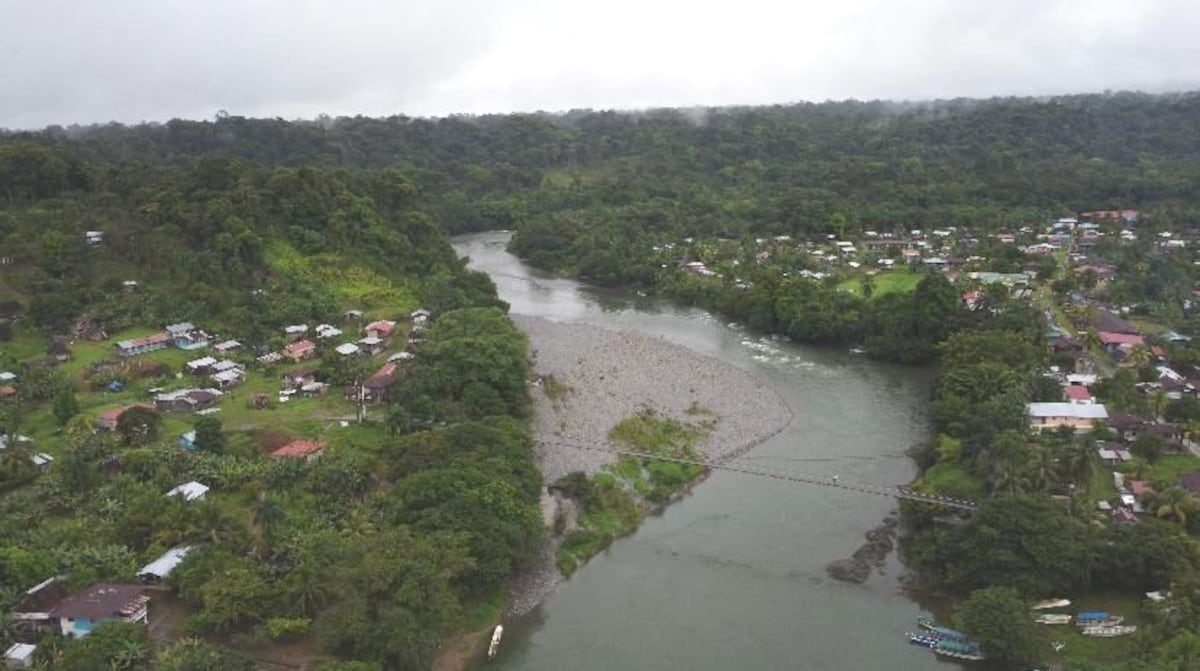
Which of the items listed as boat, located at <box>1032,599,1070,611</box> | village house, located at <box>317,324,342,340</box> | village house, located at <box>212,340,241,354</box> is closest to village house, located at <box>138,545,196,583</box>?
village house, located at <box>212,340,241,354</box>

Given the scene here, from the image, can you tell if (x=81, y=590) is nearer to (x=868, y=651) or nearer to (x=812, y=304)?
(x=868, y=651)

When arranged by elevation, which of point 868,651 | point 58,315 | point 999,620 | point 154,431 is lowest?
point 868,651

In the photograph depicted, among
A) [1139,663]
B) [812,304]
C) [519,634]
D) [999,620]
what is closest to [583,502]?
[519,634]

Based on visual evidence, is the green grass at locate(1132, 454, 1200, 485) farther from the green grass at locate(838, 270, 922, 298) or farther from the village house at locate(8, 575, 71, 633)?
the village house at locate(8, 575, 71, 633)

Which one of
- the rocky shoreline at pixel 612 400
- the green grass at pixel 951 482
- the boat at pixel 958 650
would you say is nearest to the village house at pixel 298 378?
the rocky shoreline at pixel 612 400

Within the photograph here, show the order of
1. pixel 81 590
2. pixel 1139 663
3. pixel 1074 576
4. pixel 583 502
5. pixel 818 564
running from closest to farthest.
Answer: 1. pixel 1139 663
2. pixel 81 590
3. pixel 1074 576
4. pixel 818 564
5. pixel 583 502

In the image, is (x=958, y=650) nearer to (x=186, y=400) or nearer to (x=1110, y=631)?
(x=1110, y=631)
